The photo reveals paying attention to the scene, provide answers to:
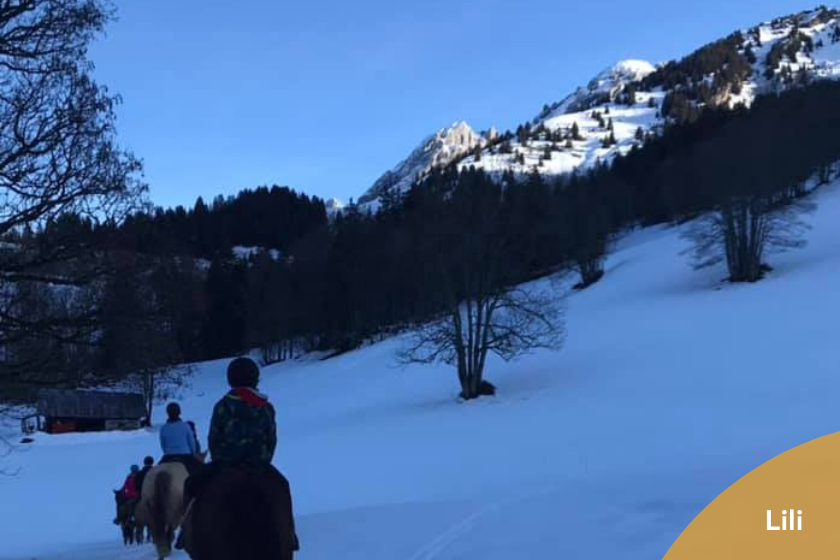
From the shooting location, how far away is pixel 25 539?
16312mm

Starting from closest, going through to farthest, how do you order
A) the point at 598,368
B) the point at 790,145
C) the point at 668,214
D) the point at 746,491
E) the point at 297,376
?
1. the point at 746,491
2. the point at 598,368
3. the point at 790,145
4. the point at 297,376
5. the point at 668,214

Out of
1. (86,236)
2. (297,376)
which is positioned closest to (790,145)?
(297,376)

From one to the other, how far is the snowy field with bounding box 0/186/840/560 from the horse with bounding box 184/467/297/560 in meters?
3.14

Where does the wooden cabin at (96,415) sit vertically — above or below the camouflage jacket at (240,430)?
below

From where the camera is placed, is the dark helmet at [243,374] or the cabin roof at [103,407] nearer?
the dark helmet at [243,374]

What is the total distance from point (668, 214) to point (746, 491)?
2632 inches

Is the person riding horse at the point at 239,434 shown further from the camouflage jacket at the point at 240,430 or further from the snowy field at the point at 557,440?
the snowy field at the point at 557,440

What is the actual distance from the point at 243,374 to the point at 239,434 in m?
0.44

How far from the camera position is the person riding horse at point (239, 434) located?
17.8 feet

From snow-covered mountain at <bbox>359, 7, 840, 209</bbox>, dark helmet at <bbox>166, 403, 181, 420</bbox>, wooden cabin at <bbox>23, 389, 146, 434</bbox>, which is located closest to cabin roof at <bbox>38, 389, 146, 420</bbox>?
wooden cabin at <bbox>23, 389, 146, 434</bbox>

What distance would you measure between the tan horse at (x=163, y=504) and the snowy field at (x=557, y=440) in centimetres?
123

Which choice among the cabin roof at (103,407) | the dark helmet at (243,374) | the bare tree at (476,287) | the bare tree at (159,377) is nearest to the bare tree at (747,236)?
the bare tree at (476,287)

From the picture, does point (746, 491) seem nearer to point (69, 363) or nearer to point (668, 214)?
point (69, 363)

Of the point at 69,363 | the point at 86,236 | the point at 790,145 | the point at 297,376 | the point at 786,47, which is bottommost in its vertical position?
the point at 297,376
